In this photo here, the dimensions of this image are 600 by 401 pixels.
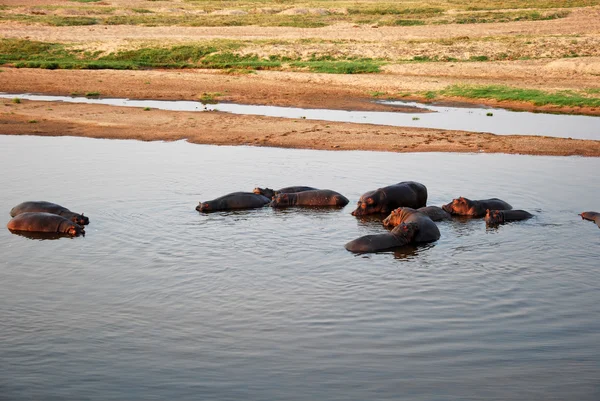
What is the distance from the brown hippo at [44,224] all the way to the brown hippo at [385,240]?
15.3 ft

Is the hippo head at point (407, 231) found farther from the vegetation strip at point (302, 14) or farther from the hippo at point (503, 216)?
the vegetation strip at point (302, 14)

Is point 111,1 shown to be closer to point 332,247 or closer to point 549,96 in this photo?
point 549,96

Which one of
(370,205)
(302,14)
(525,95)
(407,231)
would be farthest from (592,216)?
(302,14)

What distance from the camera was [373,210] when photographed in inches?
610

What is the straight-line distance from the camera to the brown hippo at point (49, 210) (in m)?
14.6

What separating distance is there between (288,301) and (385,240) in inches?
114

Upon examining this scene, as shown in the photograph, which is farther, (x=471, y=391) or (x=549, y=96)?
(x=549, y=96)

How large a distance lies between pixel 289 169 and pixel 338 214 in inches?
175

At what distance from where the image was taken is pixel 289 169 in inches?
782

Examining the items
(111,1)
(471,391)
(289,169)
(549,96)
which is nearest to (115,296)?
(471,391)

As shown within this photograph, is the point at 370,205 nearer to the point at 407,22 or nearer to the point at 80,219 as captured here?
the point at 80,219

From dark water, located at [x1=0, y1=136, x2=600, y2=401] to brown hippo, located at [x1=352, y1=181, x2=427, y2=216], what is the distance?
1.45 ft

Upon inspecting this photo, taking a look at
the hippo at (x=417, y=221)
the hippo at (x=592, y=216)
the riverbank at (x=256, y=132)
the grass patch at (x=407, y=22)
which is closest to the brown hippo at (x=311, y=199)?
the hippo at (x=417, y=221)

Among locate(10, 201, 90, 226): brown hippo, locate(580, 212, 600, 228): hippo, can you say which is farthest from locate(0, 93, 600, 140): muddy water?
locate(10, 201, 90, 226): brown hippo
